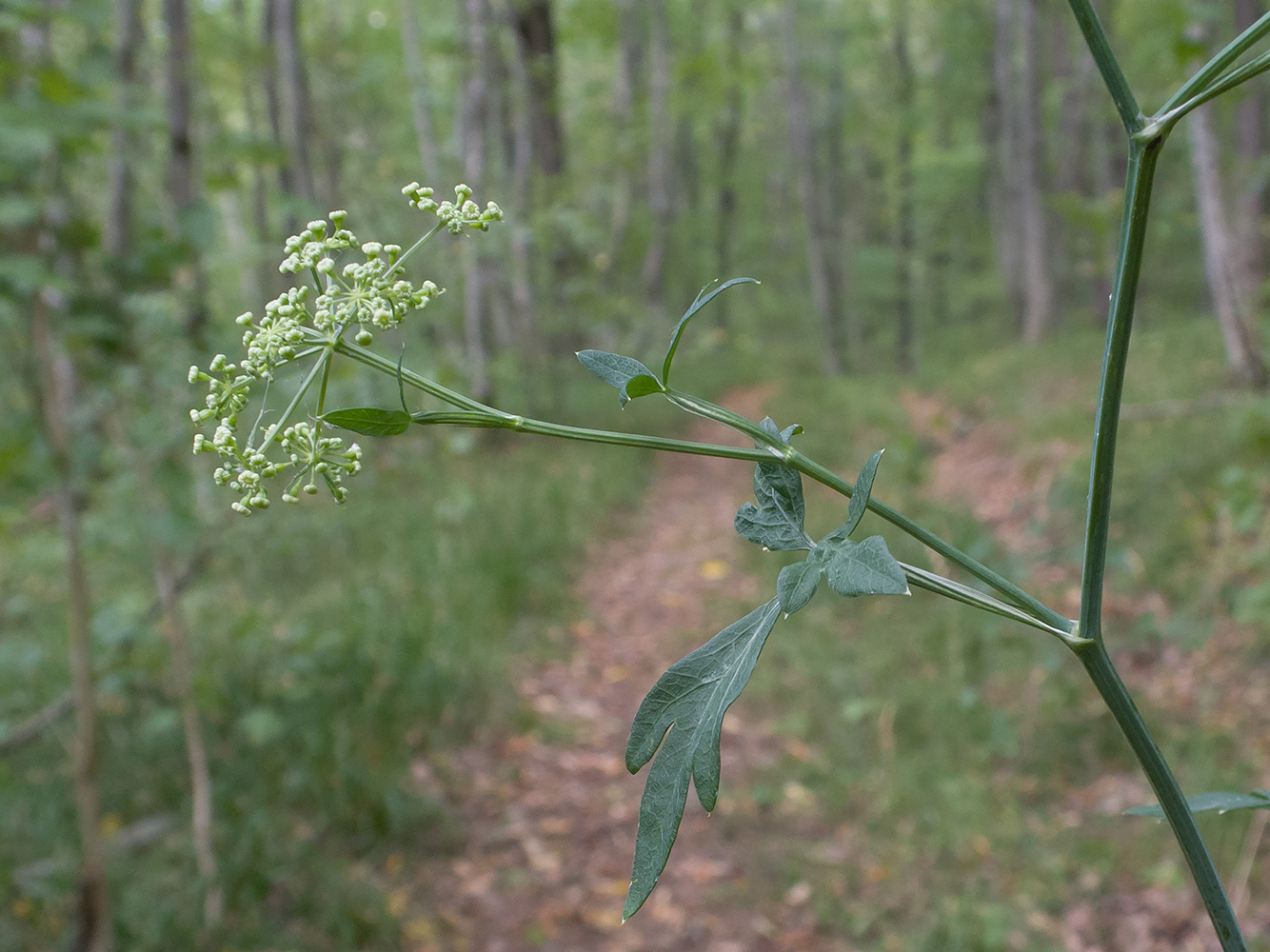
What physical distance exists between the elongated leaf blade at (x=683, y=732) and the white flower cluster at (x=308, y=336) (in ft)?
0.96

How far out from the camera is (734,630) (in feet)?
2.22

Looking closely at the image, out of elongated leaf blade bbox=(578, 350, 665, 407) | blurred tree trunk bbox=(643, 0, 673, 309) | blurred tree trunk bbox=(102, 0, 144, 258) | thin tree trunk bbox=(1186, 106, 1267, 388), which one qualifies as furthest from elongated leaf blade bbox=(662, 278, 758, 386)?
blurred tree trunk bbox=(643, 0, 673, 309)

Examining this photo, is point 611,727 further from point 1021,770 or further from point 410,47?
point 410,47

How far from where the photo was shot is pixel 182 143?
10.6 feet

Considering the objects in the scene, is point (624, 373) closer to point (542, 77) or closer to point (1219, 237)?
point (1219, 237)

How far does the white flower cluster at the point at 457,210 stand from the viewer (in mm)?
742

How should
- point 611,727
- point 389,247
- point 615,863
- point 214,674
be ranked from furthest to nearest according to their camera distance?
point 611,727
point 214,674
point 615,863
point 389,247

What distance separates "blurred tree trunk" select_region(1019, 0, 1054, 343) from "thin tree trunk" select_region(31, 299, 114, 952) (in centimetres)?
1280

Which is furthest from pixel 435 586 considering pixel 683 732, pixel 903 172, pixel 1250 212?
pixel 903 172

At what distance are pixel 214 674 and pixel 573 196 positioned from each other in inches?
245

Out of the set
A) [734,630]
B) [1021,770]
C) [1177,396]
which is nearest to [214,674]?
[1021,770]

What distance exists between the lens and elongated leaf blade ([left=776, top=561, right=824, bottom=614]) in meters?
0.63

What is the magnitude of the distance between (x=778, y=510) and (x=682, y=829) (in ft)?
11.8

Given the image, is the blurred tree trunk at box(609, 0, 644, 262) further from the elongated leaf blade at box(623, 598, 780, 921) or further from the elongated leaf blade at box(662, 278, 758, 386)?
the elongated leaf blade at box(623, 598, 780, 921)
